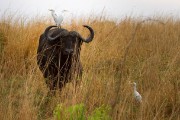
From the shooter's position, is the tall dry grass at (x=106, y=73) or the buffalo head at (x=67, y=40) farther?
the buffalo head at (x=67, y=40)

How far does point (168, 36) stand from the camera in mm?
10953

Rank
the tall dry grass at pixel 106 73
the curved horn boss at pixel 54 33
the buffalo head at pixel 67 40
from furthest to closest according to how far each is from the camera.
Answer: the curved horn boss at pixel 54 33, the buffalo head at pixel 67 40, the tall dry grass at pixel 106 73

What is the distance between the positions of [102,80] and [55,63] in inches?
50.9

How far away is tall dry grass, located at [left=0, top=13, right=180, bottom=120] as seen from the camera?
4.52m

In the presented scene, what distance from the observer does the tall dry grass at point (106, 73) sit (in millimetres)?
4523

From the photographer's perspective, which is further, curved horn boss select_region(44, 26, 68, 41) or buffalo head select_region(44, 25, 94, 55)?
curved horn boss select_region(44, 26, 68, 41)

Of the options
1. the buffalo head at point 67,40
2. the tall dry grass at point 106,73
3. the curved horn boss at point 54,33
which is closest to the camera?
the tall dry grass at point 106,73

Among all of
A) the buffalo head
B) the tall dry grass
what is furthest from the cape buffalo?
the tall dry grass

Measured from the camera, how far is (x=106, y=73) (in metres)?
6.68

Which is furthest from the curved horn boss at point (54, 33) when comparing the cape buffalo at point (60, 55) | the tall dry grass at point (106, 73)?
the tall dry grass at point (106, 73)

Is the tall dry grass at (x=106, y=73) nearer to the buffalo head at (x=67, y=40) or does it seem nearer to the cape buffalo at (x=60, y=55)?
the cape buffalo at (x=60, y=55)

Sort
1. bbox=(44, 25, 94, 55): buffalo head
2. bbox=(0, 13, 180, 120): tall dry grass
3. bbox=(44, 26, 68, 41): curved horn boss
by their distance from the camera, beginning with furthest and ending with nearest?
bbox=(44, 26, 68, 41): curved horn boss → bbox=(44, 25, 94, 55): buffalo head → bbox=(0, 13, 180, 120): tall dry grass

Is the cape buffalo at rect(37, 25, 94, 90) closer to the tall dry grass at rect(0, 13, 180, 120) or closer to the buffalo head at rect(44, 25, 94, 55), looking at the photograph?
the buffalo head at rect(44, 25, 94, 55)

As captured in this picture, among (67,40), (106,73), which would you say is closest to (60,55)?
(67,40)
